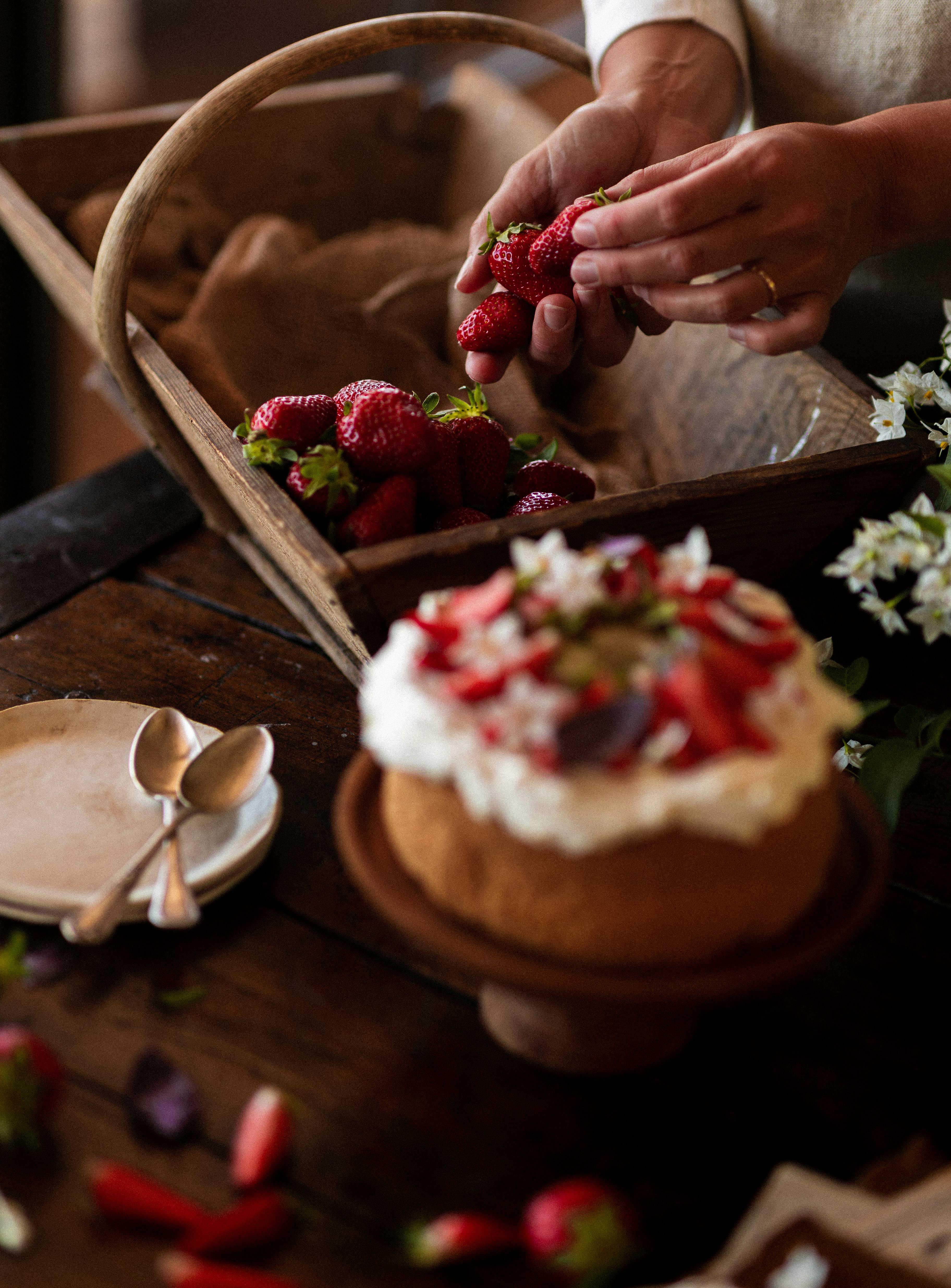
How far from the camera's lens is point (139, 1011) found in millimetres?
636

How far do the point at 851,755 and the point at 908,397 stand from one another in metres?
0.32

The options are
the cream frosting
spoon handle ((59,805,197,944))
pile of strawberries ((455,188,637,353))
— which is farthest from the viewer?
pile of strawberries ((455,188,637,353))

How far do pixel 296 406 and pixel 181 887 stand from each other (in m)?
0.41

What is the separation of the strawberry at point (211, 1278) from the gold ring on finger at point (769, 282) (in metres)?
0.75

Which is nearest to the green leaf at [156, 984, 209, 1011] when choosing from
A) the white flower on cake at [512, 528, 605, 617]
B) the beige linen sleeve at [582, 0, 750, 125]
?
the white flower on cake at [512, 528, 605, 617]

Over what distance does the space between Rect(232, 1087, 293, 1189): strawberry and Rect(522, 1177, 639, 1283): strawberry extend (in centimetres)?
13

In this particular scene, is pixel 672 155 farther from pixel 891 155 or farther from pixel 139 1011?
pixel 139 1011

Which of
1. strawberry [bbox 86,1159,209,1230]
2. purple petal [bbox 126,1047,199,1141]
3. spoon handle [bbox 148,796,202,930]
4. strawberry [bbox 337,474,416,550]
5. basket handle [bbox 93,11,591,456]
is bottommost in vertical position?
purple petal [bbox 126,1047,199,1141]

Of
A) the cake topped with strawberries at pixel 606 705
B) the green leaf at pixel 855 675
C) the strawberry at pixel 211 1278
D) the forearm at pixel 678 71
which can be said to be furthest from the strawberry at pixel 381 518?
the forearm at pixel 678 71

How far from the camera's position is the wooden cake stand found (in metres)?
0.48

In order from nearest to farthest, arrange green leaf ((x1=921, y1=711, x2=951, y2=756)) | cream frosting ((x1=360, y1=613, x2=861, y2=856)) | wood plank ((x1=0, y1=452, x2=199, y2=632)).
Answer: cream frosting ((x1=360, y1=613, x2=861, y2=856)) → green leaf ((x1=921, y1=711, x2=951, y2=756)) → wood plank ((x1=0, y1=452, x2=199, y2=632))

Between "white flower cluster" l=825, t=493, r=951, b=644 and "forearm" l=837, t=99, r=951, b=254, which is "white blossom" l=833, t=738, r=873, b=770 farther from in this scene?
"forearm" l=837, t=99, r=951, b=254

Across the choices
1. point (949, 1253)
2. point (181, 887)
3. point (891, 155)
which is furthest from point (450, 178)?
point (949, 1253)

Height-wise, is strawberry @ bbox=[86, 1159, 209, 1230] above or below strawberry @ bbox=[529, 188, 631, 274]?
below
